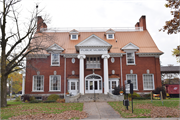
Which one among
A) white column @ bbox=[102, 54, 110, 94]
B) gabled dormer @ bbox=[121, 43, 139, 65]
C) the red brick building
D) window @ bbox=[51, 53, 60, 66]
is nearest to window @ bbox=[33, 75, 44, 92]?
the red brick building

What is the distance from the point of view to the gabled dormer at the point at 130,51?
26.6 metres

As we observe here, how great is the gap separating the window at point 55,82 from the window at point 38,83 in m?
1.48

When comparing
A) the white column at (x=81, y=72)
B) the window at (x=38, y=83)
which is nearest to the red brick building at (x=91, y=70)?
the window at (x=38, y=83)

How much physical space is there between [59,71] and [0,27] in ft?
37.3

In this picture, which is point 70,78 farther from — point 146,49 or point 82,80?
point 146,49

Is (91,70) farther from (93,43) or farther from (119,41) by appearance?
(119,41)

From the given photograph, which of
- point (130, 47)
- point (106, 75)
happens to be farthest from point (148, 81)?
point (106, 75)

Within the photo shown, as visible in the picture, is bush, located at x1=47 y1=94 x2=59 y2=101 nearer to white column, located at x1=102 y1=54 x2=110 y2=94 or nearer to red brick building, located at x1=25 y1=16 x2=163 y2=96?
red brick building, located at x1=25 y1=16 x2=163 y2=96

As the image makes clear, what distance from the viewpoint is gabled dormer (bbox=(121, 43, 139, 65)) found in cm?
2659

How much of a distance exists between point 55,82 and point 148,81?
1510 centimetres

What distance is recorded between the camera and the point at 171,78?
55375 millimetres

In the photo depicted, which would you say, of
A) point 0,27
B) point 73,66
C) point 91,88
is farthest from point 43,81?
point 0,27

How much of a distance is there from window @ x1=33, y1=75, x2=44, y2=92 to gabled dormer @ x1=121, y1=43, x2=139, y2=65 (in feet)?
46.8

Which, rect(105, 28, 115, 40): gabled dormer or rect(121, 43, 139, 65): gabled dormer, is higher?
rect(105, 28, 115, 40): gabled dormer
